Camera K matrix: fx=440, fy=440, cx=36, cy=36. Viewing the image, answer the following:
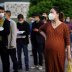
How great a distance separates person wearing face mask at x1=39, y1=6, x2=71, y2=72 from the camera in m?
9.02

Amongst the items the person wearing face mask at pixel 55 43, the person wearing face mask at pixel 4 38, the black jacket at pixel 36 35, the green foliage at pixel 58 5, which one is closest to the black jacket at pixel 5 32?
the person wearing face mask at pixel 4 38

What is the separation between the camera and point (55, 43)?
9.05 meters

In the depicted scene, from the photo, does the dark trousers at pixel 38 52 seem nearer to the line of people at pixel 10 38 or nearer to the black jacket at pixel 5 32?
the line of people at pixel 10 38

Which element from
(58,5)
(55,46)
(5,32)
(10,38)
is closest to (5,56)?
(10,38)

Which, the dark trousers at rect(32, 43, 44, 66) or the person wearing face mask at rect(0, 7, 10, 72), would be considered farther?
the dark trousers at rect(32, 43, 44, 66)

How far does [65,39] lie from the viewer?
9.16 metres

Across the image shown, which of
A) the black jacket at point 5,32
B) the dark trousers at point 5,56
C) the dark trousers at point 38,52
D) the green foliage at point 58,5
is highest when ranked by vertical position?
the black jacket at point 5,32

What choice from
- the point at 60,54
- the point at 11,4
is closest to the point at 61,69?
the point at 60,54

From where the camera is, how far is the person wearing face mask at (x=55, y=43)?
902cm

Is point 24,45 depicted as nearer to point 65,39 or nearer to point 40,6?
point 65,39

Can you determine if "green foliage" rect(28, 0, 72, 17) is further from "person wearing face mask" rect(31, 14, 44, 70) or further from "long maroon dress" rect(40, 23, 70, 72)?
"long maroon dress" rect(40, 23, 70, 72)

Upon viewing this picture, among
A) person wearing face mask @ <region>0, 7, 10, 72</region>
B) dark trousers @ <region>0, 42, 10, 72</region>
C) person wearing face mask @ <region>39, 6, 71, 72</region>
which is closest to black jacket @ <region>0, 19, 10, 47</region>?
person wearing face mask @ <region>0, 7, 10, 72</region>

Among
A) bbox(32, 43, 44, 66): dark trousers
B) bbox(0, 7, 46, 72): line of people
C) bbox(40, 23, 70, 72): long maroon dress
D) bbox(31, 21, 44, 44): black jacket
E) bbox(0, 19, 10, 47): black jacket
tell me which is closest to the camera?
bbox(40, 23, 70, 72): long maroon dress

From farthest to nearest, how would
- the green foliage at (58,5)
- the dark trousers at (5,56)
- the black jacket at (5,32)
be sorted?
1. the green foliage at (58,5)
2. the dark trousers at (5,56)
3. the black jacket at (5,32)
